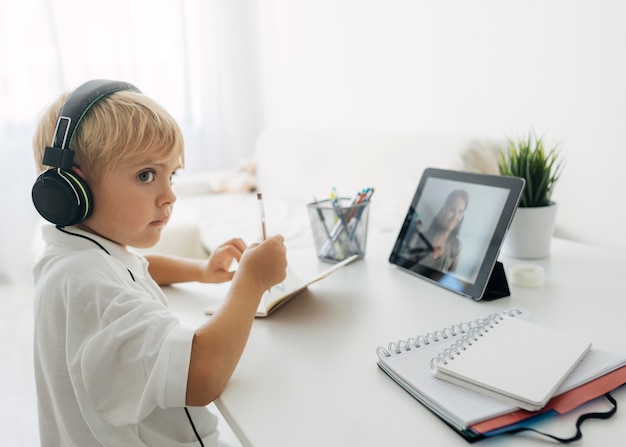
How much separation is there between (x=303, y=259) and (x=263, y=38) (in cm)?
250

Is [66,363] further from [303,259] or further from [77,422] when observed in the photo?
[303,259]

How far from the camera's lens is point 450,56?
1825 mm

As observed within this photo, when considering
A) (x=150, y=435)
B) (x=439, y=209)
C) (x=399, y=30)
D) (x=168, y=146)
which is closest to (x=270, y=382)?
(x=150, y=435)

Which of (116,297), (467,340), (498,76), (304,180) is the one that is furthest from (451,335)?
(304,180)

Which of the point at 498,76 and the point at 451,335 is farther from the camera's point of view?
the point at 498,76

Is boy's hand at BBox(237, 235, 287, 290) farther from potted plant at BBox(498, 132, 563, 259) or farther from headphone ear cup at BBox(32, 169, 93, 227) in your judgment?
potted plant at BBox(498, 132, 563, 259)

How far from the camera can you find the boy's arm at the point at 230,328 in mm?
611

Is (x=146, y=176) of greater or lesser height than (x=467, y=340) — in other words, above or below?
above

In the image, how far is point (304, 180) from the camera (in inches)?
96.9

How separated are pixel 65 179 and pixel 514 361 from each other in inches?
22.9

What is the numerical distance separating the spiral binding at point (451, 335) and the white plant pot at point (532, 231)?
378 mm

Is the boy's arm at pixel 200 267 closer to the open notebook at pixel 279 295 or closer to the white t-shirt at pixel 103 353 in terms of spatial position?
the open notebook at pixel 279 295

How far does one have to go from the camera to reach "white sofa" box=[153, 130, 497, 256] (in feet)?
5.90

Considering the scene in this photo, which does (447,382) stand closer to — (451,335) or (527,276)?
(451,335)
